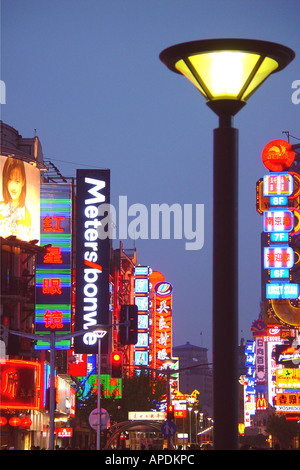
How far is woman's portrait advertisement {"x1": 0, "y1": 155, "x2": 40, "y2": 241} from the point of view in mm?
49531

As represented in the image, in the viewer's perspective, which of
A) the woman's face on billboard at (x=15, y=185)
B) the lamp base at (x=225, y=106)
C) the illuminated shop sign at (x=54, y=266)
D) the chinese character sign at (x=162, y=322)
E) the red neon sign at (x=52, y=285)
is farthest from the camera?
the chinese character sign at (x=162, y=322)

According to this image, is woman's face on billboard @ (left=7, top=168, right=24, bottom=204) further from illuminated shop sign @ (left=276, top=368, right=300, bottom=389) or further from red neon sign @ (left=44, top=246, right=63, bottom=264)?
illuminated shop sign @ (left=276, top=368, right=300, bottom=389)

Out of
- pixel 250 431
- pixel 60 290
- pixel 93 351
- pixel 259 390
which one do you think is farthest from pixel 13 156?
pixel 250 431

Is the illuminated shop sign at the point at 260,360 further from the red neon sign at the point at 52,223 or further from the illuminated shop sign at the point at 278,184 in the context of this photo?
the red neon sign at the point at 52,223

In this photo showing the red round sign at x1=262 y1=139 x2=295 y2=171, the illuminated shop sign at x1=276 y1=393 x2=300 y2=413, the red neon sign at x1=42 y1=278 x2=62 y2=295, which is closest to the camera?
the red neon sign at x1=42 y1=278 x2=62 y2=295

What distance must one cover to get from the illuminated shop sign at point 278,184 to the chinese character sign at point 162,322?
50.9 meters

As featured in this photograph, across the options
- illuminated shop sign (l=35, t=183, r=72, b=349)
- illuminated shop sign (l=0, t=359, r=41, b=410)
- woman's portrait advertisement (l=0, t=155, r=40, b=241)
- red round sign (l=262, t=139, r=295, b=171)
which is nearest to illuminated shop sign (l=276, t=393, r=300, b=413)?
red round sign (l=262, t=139, r=295, b=171)

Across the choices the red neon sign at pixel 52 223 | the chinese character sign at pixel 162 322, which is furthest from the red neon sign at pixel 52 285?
the chinese character sign at pixel 162 322

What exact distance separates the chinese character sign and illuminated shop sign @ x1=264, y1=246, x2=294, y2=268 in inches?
1985

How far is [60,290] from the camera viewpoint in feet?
176

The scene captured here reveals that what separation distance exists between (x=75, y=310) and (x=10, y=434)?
930 cm

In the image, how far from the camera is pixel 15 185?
50.0m

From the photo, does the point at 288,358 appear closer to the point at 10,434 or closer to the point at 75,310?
the point at 75,310

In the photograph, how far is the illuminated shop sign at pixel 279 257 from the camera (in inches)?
2357
